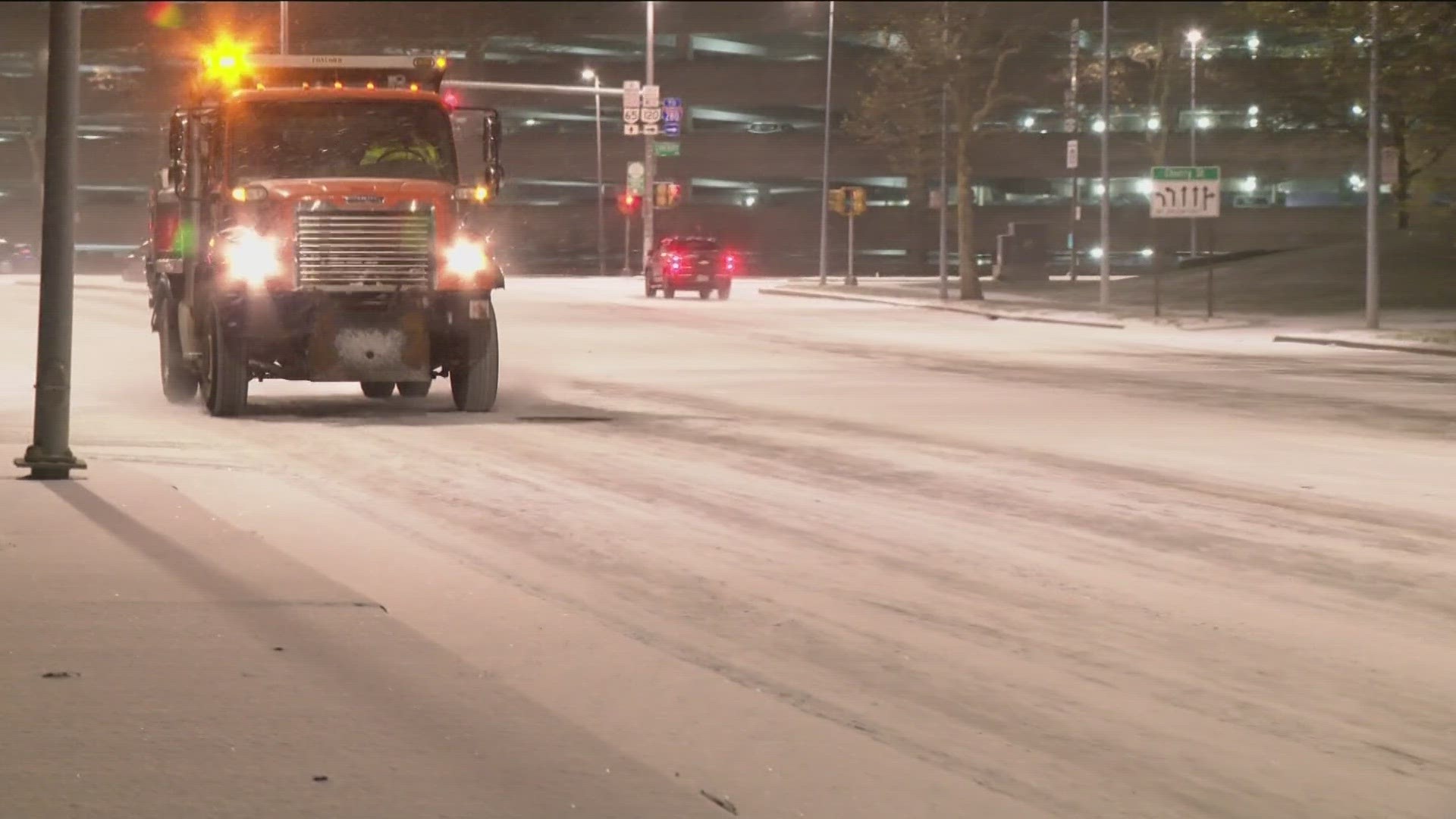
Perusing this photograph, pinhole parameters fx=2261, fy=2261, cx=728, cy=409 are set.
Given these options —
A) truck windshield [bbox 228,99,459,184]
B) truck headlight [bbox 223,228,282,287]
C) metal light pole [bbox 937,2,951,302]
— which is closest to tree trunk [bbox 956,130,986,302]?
metal light pole [bbox 937,2,951,302]

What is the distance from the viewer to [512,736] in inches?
304

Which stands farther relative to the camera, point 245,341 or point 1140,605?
point 245,341

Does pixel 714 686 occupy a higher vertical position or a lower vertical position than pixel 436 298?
→ lower

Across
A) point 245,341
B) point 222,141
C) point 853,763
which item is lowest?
point 853,763

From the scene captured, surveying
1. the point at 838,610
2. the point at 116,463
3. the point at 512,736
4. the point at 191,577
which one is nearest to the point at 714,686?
the point at 512,736

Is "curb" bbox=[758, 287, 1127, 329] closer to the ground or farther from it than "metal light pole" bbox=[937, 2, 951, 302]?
closer to the ground

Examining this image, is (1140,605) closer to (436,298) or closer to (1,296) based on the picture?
(436,298)

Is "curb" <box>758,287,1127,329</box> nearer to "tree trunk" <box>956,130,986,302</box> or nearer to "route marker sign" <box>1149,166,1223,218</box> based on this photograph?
"tree trunk" <box>956,130,986,302</box>

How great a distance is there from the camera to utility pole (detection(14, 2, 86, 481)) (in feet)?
49.0

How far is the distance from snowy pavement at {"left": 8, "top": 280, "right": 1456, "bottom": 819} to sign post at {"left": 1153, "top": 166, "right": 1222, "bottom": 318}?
21.6 metres

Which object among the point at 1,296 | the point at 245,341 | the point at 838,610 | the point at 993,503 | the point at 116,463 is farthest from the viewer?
the point at 1,296

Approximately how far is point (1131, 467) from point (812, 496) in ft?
10.3

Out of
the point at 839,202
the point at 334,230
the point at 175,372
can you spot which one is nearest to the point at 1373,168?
the point at 175,372

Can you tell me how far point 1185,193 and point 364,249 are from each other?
29.3 metres
